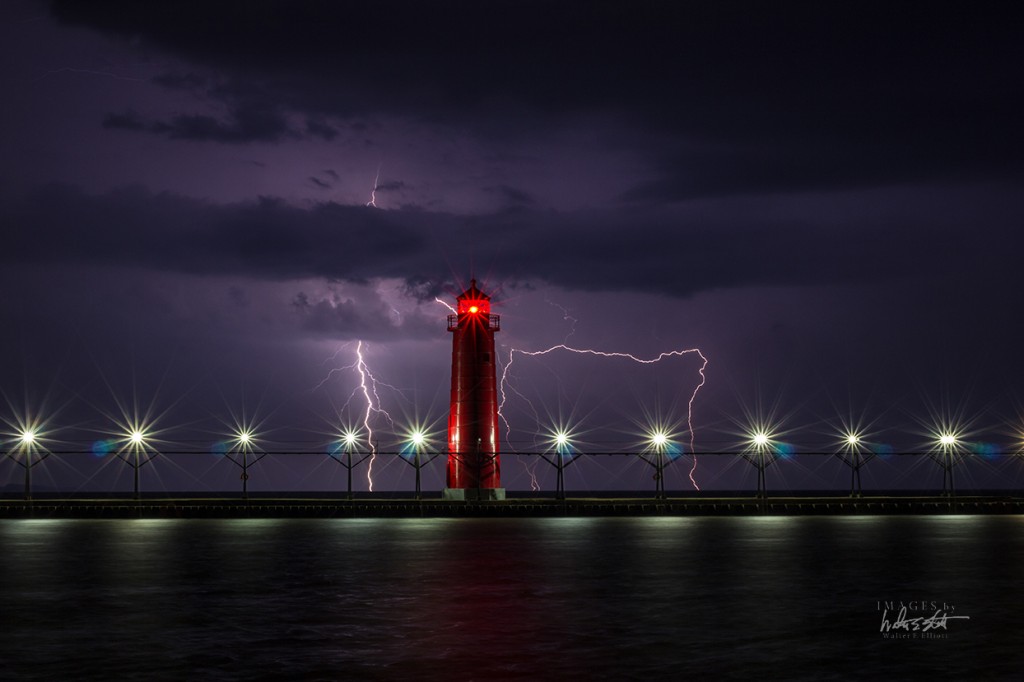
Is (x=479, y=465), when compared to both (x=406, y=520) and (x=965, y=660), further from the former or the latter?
(x=965, y=660)

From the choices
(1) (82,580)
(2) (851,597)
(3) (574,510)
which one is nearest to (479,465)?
(3) (574,510)

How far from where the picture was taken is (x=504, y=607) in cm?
3316

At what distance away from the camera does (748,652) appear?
25.3 m

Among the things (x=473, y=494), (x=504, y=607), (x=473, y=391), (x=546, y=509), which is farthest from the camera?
(x=546, y=509)

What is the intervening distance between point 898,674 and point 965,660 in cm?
262

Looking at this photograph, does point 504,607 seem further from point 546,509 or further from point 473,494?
point 546,509

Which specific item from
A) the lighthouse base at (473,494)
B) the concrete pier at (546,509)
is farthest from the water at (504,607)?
the concrete pier at (546,509)

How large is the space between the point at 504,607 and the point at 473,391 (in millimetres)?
52784

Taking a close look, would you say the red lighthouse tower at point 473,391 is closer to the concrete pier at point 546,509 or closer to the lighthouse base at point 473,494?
the lighthouse base at point 473,494

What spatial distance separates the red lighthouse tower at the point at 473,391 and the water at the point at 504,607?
20275mm

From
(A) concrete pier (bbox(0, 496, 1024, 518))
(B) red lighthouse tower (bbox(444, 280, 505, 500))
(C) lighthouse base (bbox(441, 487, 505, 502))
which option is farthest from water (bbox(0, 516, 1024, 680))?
(A) concrete pier (bbox(0, 496, 1024, 518))

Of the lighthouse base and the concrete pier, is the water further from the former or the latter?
the concrete pier

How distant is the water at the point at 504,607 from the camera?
23734 millimetres

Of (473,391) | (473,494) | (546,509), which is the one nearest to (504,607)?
(473,391)
